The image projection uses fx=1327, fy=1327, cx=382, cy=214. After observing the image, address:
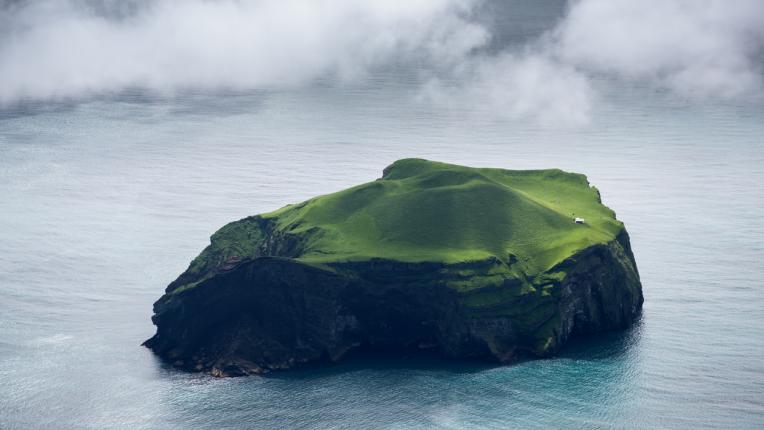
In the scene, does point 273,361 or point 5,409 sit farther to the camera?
point 273,361

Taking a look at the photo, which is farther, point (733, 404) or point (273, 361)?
point (273, 361)

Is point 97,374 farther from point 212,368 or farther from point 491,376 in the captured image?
point 491,376

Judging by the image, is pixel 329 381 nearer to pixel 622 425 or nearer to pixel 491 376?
pixel 491 376

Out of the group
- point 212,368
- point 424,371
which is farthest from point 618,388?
point 212,368

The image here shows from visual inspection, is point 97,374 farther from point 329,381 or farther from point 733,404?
point 733,404

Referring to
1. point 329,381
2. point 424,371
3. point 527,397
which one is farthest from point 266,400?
point 527,397

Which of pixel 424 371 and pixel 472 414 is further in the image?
pixel 424 371

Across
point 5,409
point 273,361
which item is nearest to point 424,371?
point 273,361
